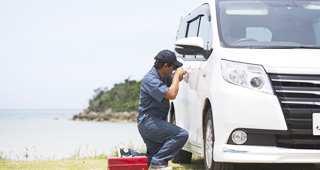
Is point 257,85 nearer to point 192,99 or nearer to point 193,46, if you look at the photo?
point 193,46

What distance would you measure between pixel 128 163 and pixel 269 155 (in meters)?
1.86

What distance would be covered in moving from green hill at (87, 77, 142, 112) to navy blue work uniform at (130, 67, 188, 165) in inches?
2666

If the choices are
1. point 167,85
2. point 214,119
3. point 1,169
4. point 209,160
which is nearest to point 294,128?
point 214,119

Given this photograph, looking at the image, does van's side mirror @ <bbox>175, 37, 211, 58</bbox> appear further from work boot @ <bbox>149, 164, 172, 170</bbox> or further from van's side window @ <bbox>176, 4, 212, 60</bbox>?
work boot @ <bbox>149, 164, 172, 170</bbox>

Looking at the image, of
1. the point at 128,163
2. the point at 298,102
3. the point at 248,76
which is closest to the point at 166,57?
the point at 128,163

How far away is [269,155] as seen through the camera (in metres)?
4.03

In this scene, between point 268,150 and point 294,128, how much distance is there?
329mm

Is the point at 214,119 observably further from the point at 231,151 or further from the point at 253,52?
the point at 253,52

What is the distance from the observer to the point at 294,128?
3994 millimetres

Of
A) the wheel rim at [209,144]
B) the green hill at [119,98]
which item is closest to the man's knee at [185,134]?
the wheel rim at [209,144]

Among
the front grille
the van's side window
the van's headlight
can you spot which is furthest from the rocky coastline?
the front grille

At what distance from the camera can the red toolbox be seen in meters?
5.07

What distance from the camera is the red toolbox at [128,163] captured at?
16.6 feet

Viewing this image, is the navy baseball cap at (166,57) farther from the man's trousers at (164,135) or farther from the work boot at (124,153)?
the work boot at (124,153)
